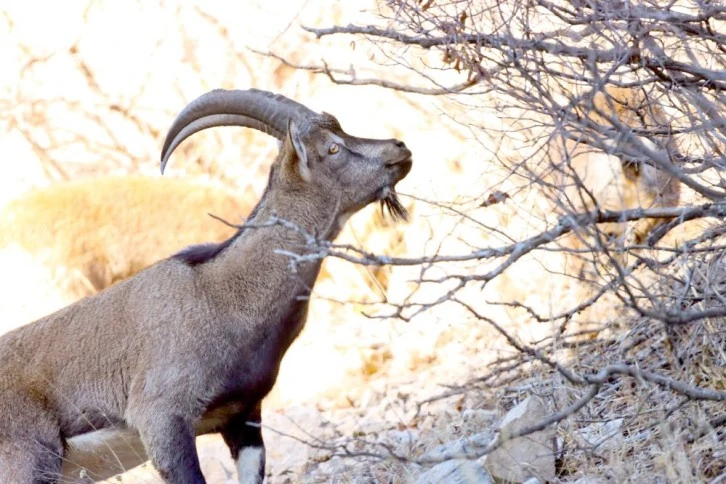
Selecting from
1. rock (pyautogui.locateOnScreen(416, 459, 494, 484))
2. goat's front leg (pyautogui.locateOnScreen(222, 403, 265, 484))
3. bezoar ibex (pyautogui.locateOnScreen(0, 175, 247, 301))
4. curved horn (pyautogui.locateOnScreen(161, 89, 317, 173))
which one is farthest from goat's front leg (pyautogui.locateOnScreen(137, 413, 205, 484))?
bezoar ibex (pyautogui.locateOnScreen(0, 175, 247, 301))

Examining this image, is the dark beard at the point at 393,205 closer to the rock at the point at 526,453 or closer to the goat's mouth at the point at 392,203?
the goat's mouth at the point at 392,203

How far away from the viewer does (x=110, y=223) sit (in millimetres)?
9961

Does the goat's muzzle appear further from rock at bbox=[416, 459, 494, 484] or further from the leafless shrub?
rock at bbox=[416, 459, 494, 484]

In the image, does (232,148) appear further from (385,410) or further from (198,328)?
(198,328)

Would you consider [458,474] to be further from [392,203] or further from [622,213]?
[622,213]

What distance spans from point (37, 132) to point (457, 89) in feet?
20.0

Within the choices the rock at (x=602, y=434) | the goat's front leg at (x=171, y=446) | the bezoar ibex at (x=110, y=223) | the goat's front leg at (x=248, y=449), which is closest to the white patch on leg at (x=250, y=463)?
the goat's front leg at (x=248, y=449)

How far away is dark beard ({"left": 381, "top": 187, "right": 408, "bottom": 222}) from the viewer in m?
5.88

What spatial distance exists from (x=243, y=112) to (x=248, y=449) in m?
1.82

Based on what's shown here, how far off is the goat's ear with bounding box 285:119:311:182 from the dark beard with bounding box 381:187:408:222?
0.45m

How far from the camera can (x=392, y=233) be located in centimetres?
951

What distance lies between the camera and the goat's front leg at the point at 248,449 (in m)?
5.74

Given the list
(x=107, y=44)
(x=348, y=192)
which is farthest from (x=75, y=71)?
(x=348, y=192)

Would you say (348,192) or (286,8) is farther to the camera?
(286,8)
